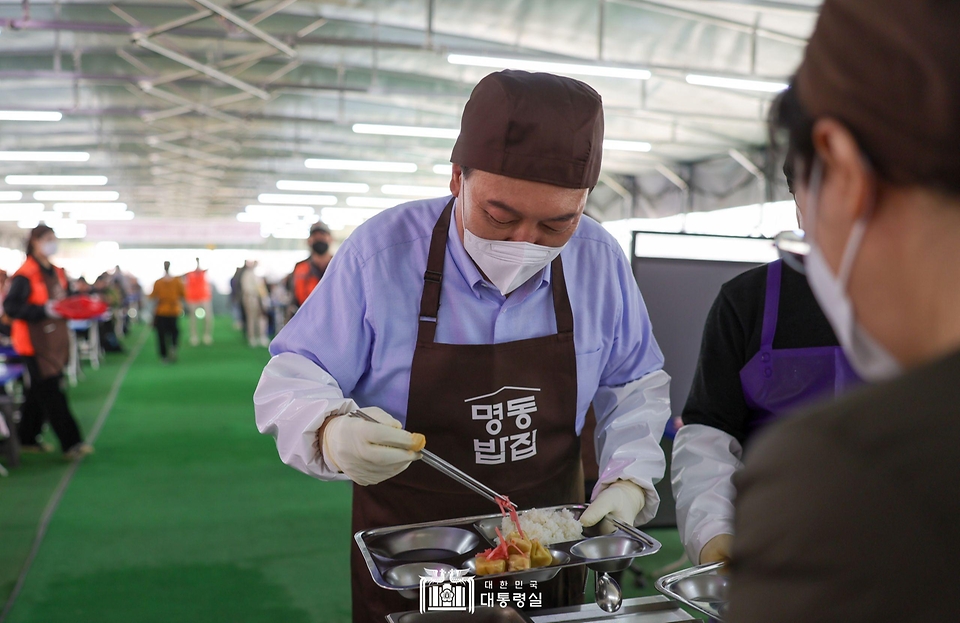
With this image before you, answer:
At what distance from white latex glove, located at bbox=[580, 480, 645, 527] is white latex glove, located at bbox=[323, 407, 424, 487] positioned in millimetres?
349

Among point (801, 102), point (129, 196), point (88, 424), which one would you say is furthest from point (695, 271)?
point (129, 196)

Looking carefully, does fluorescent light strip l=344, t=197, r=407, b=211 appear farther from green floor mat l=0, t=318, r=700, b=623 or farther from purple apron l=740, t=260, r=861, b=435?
purple apron l=740, t=260, r=861, b=435

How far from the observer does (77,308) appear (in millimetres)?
5559

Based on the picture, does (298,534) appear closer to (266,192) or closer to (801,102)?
(801,102)

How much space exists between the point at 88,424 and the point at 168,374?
3.19 meters

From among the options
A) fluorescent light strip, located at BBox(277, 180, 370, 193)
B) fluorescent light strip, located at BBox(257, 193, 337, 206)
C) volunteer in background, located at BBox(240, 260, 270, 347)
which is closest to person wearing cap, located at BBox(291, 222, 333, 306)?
volunteer in background, located at BBox(240, 260, 270, 347)

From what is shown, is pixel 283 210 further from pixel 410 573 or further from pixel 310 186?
pixel 410 573

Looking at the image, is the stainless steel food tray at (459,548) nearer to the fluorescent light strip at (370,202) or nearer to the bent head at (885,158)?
the bent head at (885,158)

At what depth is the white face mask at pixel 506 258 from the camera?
4.95ft

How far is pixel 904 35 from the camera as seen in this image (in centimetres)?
47

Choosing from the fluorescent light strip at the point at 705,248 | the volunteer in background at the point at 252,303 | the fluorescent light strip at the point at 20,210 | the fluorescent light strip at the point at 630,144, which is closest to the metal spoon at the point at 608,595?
the fluorescent light strip at the point at 705,248

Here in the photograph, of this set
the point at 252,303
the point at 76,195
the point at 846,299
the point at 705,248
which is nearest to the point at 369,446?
the point at 846,299

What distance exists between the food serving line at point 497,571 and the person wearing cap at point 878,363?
2.14 feet

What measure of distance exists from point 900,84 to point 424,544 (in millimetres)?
1096
